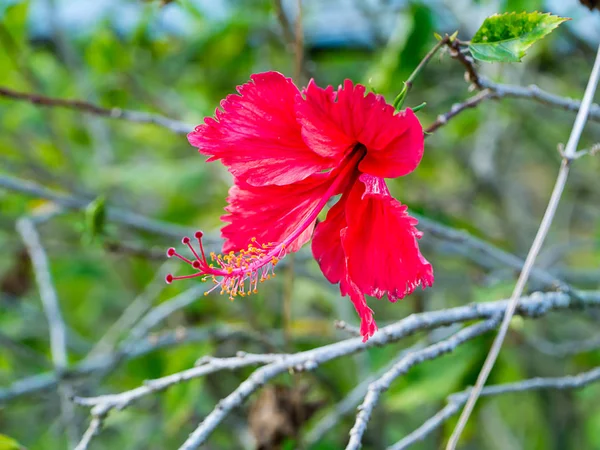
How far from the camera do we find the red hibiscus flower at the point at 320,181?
0.79m

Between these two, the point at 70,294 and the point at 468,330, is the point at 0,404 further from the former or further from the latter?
the point at 70,294

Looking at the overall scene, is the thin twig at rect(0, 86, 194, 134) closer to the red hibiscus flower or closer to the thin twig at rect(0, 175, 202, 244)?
the thin twig at rect(0, 175, 202, 244)

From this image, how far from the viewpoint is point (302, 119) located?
0.81 m

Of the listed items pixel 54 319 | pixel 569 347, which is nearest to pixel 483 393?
pixel 569 347

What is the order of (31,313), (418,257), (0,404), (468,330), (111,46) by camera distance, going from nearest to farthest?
(418,257) < (468,330) < (0,404) < (111,46) < (31,313)

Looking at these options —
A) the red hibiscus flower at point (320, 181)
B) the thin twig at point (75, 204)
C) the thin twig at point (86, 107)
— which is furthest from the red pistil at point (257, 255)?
the thin twig at point (75, 204)

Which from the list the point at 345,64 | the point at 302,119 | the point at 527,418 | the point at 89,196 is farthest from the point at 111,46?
the point at 527,418

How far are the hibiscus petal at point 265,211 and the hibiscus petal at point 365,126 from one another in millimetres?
86

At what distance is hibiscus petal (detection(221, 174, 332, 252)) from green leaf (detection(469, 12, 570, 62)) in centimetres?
26

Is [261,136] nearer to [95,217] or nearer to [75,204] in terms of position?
[95,217]

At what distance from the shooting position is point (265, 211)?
3.02 ft

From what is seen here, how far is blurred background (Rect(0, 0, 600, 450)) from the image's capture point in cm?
159

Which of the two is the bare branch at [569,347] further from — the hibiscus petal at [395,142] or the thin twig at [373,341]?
the hibiscus petal at [395,142]

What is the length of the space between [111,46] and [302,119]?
1287mm
